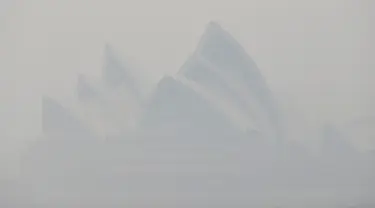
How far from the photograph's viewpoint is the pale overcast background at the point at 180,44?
3.96 feet

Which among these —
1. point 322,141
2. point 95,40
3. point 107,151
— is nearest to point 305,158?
point 322,141

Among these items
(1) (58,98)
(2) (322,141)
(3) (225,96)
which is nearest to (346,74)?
(2) (322,141)

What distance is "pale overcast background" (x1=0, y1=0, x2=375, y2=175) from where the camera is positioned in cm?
121

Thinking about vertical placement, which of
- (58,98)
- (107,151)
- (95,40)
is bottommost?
(107,151)

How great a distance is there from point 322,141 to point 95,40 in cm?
67

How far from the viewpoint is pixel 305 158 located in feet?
3.98

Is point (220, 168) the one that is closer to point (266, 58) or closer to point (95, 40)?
point (266, 58)

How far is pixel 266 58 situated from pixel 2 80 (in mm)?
726

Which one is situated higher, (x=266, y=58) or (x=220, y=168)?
(x=266, y=58)

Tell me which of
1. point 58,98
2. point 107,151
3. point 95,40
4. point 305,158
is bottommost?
point 305,158

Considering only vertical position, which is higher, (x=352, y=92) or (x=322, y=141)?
(x=352, y=92)

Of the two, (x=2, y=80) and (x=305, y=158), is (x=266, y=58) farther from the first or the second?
(x=2, y=80)

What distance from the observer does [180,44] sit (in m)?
1.22

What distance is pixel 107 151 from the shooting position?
123cm
